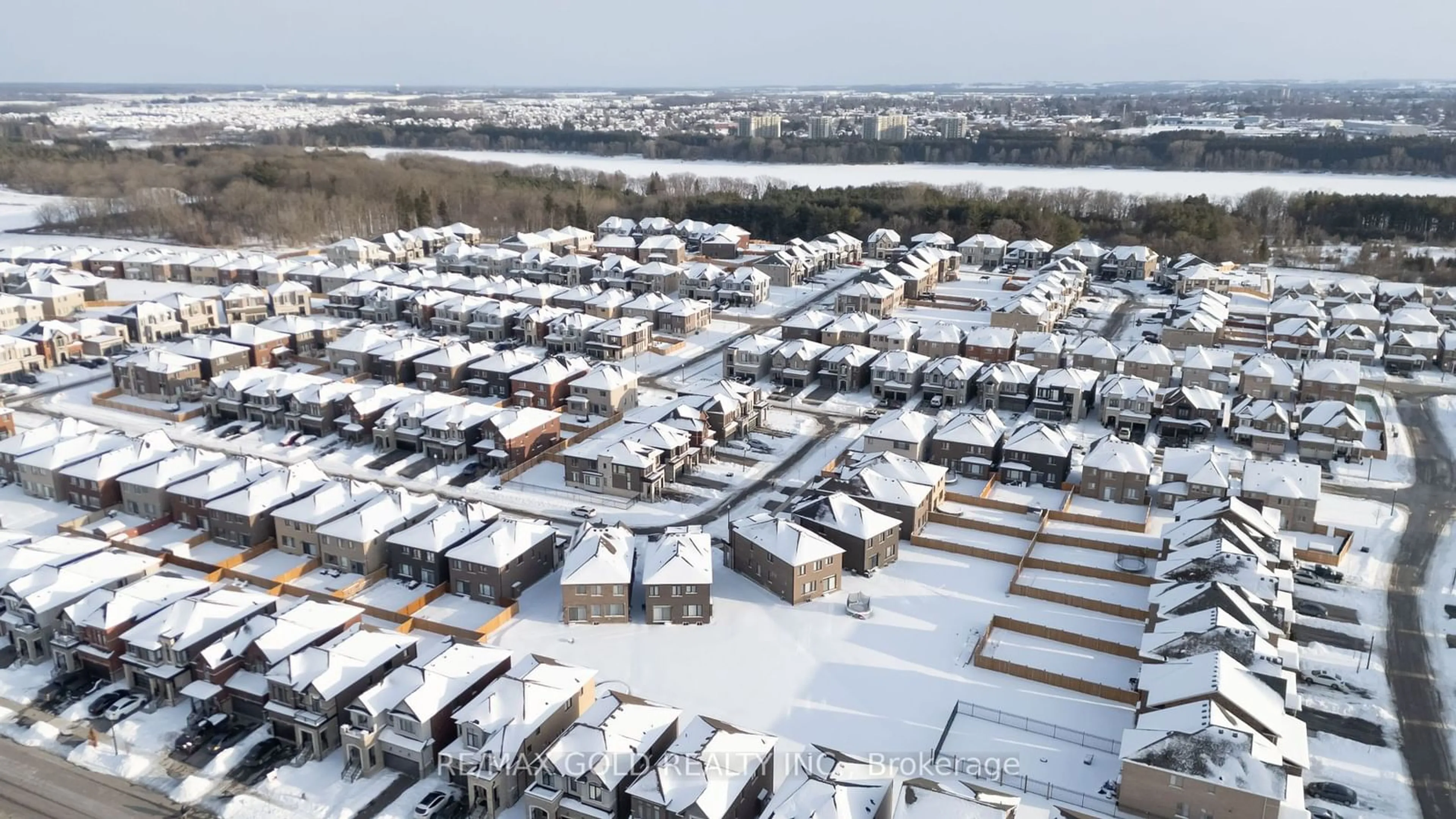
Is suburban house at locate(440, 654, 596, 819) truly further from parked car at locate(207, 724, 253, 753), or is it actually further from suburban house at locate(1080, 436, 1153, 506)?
suburban house at locate(1080, 436, 1153, 506)

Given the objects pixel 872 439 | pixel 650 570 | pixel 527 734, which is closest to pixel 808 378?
pixel 872 439

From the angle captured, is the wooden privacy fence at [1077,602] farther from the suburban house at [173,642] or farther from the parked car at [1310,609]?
the suburban house at [173,642]

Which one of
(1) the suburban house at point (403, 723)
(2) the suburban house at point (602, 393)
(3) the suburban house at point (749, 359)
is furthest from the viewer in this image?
(3) the suburban house at point (749, 359)

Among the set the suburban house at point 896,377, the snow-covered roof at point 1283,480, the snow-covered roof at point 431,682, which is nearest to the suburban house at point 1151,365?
the suburban house at point 896,377

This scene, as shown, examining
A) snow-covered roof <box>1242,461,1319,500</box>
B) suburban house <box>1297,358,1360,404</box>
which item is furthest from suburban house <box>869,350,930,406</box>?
suburban house <box>1297,358,1360,404</box>

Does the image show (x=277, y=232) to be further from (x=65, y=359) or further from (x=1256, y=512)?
(x=1256, y=512)

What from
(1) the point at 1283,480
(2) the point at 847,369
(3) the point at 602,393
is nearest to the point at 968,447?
(2) the point at 847,369
